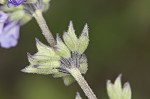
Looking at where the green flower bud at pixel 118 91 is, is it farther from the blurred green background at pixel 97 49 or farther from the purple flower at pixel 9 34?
the blurred green background at pixel 97 49

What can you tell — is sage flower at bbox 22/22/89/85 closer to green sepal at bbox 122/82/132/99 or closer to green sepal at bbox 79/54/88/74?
green sepal at bbox 79/54/88/74

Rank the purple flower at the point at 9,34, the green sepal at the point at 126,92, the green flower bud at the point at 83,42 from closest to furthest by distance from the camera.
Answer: the green flower bud at the point at 83,42 → the green sepal at the point at 126,92 → the purple flower at the point at 9,34

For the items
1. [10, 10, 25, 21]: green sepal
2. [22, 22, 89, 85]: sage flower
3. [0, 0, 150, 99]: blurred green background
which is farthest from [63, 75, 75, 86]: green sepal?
[0, 0, 150, 99]: blurred green background

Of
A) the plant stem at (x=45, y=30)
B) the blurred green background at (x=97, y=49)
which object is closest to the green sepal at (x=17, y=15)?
the plant stem at (x=45, y=30)

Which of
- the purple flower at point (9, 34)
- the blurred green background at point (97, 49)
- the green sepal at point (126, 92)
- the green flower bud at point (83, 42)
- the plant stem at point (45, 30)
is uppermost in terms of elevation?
the blurred green background at point (97, 49)

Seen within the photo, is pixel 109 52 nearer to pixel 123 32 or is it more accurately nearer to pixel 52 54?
pixel 123 32

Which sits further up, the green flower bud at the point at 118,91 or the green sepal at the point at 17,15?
the green sepal at the point at 17,15

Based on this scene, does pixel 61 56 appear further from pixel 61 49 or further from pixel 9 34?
pixel 9 34

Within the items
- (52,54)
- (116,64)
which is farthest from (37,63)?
(116,64)

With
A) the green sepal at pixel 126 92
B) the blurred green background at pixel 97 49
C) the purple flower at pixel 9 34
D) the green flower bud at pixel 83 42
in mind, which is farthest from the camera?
the blurred green background at pixel 97 49
